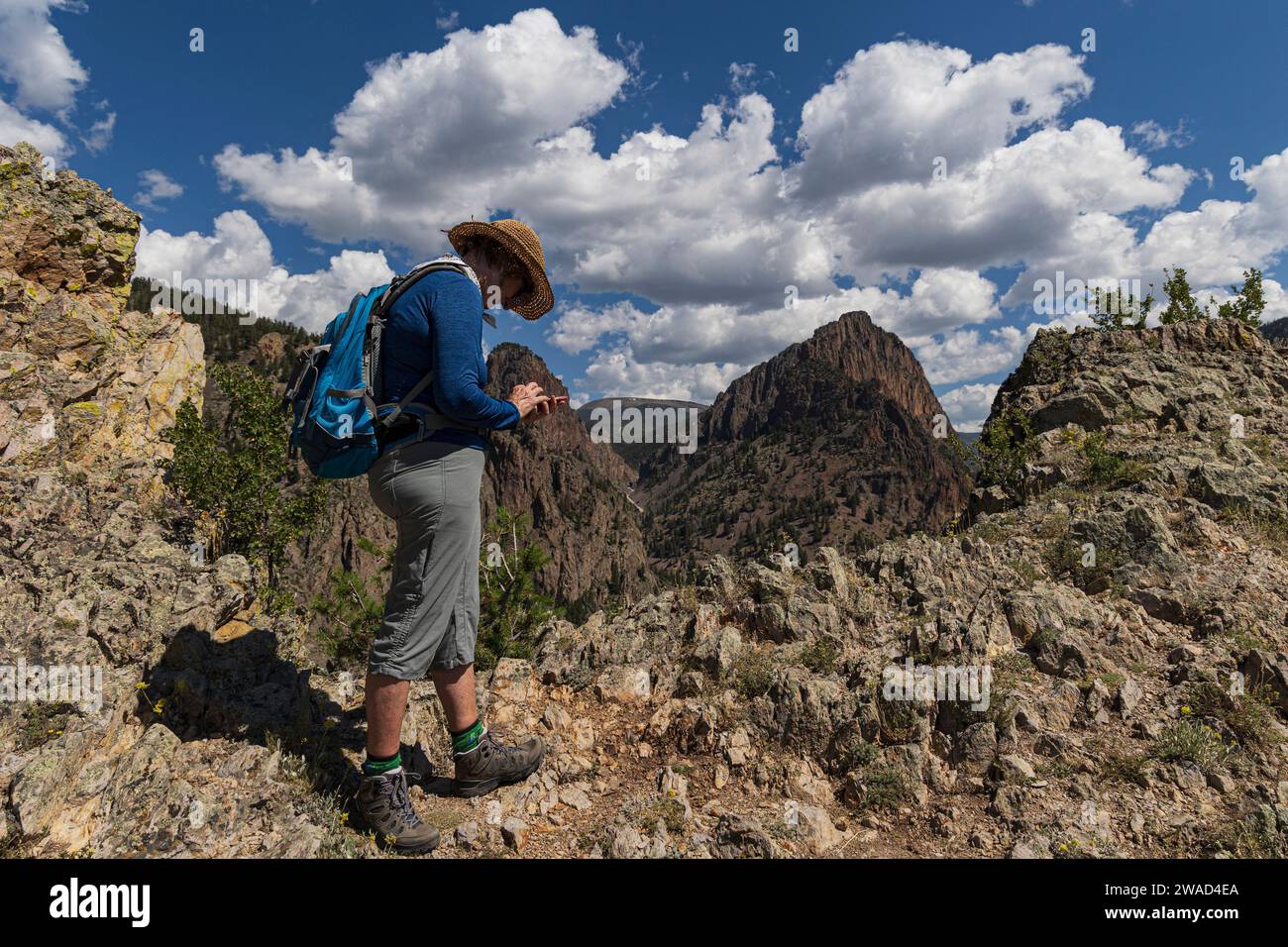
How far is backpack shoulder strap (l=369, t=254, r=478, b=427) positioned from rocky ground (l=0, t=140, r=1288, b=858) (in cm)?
247

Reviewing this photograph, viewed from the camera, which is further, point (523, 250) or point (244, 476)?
point (244, 476)

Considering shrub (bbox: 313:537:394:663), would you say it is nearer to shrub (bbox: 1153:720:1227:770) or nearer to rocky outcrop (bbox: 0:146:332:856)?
rocky outcrop (bbox: 0:146:332:856)

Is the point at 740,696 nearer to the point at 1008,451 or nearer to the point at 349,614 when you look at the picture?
the point at 349,614

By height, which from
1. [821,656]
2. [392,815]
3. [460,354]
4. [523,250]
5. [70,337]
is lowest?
[392,815]

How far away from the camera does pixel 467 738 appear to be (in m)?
4.11

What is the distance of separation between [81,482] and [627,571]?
182 m

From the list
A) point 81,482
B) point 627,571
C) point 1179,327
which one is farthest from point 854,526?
point 81,482

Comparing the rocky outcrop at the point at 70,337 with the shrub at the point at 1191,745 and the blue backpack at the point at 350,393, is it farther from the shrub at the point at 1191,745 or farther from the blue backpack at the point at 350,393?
the shrub at the point at 1191,745

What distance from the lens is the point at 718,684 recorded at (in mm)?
5602

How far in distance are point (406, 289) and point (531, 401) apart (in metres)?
0.93

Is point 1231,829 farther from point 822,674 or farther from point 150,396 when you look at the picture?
point 150,396

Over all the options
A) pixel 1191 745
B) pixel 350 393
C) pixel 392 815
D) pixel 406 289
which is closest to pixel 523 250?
pixel 406 289

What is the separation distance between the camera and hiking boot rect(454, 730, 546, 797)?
13.7ft

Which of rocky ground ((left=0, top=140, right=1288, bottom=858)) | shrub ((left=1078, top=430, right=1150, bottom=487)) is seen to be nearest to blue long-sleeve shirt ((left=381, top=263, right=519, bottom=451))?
rocky ground ((left=0, top=140, right=1288, bottom=858))
